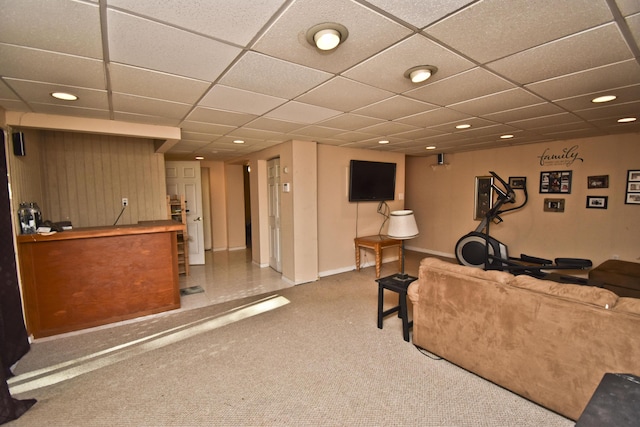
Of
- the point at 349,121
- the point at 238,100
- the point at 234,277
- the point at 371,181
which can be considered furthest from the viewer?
the point at 371,181

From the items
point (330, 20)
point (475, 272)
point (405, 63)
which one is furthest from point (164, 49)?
point (475, 272)

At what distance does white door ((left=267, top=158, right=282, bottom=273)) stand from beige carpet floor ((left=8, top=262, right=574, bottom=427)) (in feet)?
6.90

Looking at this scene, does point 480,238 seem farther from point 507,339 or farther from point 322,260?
point 507,339

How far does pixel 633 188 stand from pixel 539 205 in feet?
3.76

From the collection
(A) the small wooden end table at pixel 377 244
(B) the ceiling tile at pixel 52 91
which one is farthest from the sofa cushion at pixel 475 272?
(B) the ceiling tile at pixel 52 91

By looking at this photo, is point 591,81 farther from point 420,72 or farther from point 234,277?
point 234,277

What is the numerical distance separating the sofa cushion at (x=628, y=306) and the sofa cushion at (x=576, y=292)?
0.02 metres

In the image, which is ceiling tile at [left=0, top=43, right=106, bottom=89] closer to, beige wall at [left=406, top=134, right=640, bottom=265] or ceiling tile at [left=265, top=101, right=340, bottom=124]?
ceiling tile at [left=265, top=101, right=340, bottom=124]

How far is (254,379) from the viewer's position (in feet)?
7.27

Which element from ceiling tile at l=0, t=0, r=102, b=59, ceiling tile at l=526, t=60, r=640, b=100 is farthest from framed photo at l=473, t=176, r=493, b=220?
ceiling tile at l=0, t=0, r=102, b=59

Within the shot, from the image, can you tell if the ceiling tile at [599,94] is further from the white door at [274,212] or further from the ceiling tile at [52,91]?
the ceiling tile at [52,91]

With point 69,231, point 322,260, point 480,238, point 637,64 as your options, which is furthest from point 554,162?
point 69,231

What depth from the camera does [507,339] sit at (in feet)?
6.48

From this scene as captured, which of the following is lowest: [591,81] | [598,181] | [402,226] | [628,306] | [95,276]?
[95,276]
